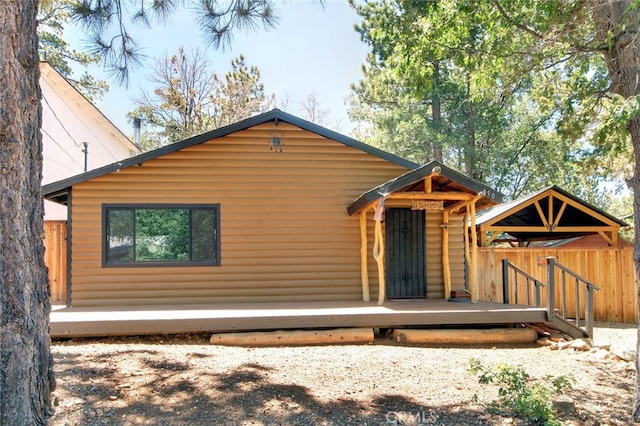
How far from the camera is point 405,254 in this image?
850cm

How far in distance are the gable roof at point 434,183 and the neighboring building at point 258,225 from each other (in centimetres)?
8

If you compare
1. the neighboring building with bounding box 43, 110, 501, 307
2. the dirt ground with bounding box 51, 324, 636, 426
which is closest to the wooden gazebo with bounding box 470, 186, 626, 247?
the neighboring building with bounding box 43, 110, 501, 307

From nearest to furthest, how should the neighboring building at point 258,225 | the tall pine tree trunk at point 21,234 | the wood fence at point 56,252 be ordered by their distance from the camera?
Answer: the tall pine tree trunk at point 21,234, the neighboring building at point 258,225, the wood fence at point 56,252

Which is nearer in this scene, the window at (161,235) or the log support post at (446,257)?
the window at (161,235)

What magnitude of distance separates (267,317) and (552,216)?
28.2 feet

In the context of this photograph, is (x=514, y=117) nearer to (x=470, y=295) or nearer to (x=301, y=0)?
(x=470, y=295)

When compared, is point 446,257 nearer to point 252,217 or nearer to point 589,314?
point 589,314

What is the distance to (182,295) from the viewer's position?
26.1ft

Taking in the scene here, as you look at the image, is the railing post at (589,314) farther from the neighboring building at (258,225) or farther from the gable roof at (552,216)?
the gable roof at (552,216)

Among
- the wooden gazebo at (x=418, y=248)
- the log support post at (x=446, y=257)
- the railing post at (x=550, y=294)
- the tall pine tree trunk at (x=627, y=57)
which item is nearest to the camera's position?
the tall pine tree trunk at (x=627, y=57)

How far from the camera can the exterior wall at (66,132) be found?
12.9 m

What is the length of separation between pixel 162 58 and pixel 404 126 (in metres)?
12.5

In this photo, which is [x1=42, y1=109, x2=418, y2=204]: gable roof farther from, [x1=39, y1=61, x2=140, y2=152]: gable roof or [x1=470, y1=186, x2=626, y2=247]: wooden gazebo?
[x1=39, y1=61, x2=140, y2=152]: gable roof

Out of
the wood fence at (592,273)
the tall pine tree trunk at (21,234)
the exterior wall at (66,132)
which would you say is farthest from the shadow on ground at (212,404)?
the exterior wall at (66,132)
